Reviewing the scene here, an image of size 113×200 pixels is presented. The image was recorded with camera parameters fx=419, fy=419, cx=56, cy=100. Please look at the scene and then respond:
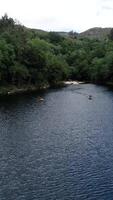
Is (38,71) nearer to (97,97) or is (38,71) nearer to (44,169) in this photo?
(97,97)

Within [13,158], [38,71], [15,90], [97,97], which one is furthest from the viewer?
[38,71]

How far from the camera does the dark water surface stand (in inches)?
2399

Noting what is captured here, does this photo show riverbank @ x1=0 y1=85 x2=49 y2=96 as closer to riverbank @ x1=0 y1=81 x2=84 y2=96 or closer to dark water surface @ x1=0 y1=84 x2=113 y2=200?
riverbank @ x1=0 y1=81 x2=84 y2=96

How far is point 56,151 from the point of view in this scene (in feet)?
262

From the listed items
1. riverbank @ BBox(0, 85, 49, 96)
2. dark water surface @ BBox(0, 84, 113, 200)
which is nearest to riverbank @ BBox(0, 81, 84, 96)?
riverbank @ BBox(0, 85, 49, 96)

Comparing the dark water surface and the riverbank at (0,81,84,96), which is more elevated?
the dark water surface

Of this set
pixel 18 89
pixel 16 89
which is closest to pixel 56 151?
pixel 16 89

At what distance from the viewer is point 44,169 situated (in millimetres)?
69438

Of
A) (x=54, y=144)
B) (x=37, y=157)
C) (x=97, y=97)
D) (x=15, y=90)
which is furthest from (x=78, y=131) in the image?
(x=15, y=90)

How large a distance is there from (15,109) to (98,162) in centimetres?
5660

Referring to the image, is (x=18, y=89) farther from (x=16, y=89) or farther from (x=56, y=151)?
(x=56, y=151)

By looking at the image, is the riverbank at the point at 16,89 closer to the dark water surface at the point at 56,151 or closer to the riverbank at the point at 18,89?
the riverbank at the point at 18,89

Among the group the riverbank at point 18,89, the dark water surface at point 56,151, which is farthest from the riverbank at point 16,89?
the dark water surface at point 56,151

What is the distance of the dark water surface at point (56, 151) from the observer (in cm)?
6094
